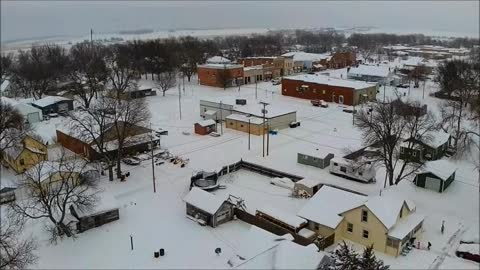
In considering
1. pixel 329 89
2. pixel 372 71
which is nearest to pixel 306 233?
pixel 329 89

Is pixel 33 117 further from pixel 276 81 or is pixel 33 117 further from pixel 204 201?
pixel 276 81

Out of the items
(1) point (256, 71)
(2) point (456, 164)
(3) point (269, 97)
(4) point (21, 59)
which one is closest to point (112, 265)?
(2) point (456, 164)

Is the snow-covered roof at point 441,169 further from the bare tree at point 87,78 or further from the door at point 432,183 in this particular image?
the bare tree at point 87,78

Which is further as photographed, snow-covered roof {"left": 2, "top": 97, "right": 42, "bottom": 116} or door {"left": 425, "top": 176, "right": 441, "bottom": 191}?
snow-covered roof {"left": 2, "top": 97, "right": 42, "bottom": 116}

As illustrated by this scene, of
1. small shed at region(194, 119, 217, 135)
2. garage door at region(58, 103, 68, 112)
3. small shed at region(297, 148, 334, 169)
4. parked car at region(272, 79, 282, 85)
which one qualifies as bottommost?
small shed at region(297, 148, 334, 169)

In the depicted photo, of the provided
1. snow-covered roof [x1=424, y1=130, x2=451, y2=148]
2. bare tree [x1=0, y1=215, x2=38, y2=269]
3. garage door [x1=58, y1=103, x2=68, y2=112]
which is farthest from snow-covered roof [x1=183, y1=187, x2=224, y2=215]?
garage door [x1=58, y1=103, x2=68, y2=112]

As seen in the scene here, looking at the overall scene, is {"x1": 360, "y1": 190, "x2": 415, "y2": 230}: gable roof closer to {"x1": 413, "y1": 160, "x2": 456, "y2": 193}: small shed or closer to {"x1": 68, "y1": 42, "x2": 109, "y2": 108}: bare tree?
{"x1": 413, "y1": 160, "x2": 456, "y2": 193}: small shed
